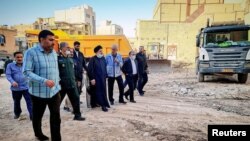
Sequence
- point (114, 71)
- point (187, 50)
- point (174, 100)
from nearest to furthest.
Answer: point (114, 71) < point (174, 100) < point (187, 50)

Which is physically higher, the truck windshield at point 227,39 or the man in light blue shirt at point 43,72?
the truck windshield at point 227,39

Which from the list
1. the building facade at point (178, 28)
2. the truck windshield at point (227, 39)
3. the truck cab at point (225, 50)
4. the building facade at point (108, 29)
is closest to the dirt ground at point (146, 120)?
the truck cab at point (225, 50)

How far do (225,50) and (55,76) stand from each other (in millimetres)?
9295

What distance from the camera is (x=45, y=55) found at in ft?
11.0

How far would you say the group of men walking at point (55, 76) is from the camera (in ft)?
10.8

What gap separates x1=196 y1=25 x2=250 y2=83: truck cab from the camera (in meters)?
10.4

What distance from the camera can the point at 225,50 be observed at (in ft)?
34.7

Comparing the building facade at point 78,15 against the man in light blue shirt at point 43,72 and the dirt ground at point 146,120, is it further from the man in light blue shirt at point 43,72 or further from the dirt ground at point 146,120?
the man in light blue shirt at point 43,72

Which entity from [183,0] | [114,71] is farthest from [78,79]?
[183,0]

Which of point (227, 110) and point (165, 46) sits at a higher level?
point (165, 46)

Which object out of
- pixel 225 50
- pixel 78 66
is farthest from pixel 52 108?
pixel 225 50

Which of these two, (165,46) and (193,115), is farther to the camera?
(165,46)

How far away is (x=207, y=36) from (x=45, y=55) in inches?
376

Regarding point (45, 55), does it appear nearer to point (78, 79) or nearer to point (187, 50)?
point (78, 79)
